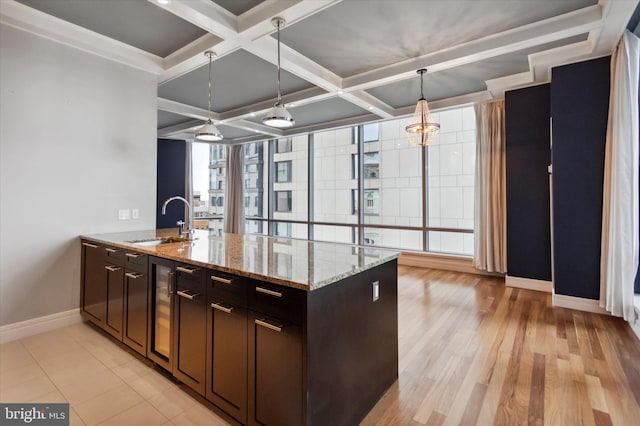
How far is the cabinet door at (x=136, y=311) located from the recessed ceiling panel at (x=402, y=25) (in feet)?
8.66

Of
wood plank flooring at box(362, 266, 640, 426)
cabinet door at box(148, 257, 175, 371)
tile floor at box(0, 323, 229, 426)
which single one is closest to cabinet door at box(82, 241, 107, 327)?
tile floor at box(0, 323, 229, 426)

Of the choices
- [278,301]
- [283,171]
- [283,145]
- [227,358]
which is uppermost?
[283,145]

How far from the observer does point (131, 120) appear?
11.7 feet

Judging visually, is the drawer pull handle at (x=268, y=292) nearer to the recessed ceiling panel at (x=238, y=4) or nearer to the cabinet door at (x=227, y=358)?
the cabinet door at (x=227, y=358)

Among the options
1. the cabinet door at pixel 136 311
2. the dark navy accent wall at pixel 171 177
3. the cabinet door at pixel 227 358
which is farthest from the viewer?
the dark navy accent wall at pixel 171 177

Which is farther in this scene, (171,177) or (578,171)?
(171,177)

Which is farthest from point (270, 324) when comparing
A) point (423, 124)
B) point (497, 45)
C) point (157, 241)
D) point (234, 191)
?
point (234, 191)

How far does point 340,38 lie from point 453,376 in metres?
3.21

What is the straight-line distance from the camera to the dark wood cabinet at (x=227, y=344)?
1.62 meters

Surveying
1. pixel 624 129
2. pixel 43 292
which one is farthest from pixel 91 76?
pixel 624 129

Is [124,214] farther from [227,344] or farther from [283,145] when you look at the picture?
[283,145]

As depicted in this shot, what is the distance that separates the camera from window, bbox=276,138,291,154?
25.5 ft

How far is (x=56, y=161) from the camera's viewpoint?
299 cm

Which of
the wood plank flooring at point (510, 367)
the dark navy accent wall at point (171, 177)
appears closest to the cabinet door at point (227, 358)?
the wood plank flooring at point (510, 367)
